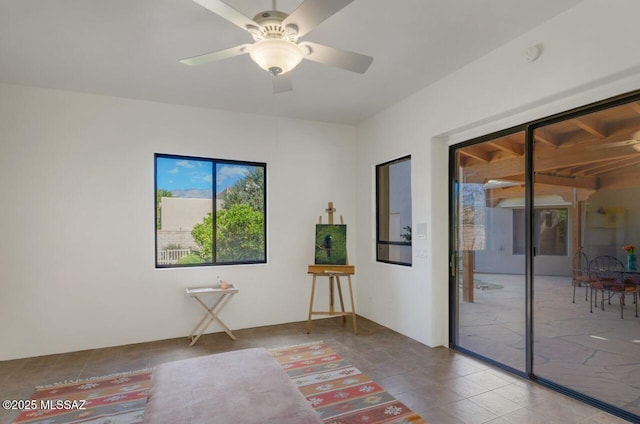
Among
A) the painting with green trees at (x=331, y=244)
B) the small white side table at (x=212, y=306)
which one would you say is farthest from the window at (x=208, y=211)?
the painting with green trees at (x=331, y=244)

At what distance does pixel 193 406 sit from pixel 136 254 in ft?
9.80

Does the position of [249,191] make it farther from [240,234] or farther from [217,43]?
[217,43]

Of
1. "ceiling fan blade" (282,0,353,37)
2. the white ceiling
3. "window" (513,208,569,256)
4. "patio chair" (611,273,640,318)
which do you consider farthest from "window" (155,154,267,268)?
"patio chair" (611,273,640,318)

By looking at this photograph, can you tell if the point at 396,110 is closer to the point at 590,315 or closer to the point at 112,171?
the point at 590,315

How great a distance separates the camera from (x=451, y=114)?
372 centimetres

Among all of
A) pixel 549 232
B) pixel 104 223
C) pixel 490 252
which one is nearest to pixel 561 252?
pixel 549 232

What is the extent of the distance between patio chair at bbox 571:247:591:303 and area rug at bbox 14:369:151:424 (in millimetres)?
3545

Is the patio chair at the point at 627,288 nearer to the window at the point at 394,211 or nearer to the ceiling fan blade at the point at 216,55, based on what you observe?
the window at the point at 394,211

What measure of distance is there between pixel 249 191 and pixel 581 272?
3908 mm

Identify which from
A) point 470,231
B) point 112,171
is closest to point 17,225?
point 112,171

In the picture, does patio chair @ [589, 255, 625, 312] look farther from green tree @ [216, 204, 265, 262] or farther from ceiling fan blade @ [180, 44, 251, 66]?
green tree @ [216, 204, 265, 262]

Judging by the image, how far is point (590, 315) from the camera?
2.77 metres

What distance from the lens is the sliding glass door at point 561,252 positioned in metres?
2.56

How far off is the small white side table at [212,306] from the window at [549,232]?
130 inches
